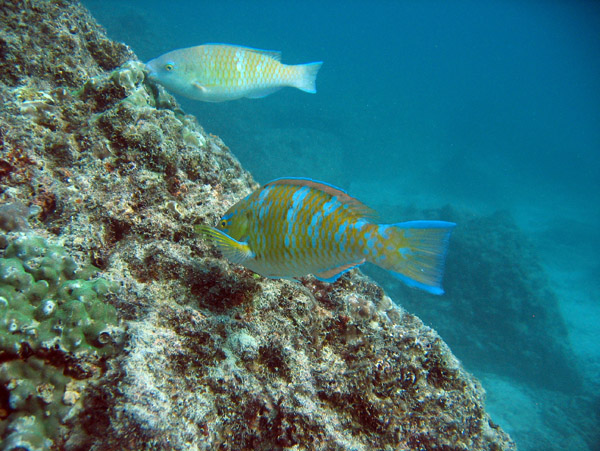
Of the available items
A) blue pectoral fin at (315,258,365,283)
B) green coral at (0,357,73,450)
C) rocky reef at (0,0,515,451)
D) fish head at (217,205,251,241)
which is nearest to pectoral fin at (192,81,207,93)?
rocky reef at (0,0,515,451)

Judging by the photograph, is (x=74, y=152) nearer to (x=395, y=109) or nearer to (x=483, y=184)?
(x=483, y=184)

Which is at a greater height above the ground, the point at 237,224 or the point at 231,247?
the point at 237,224

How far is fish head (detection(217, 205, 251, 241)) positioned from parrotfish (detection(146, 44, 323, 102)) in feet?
8.21

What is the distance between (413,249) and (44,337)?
2.20 metres

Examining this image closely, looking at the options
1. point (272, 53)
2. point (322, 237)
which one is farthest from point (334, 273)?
point (272, 53)

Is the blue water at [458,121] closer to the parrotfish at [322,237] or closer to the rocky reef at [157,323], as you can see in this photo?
the rocky reef at [157,323]

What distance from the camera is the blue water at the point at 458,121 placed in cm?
1816

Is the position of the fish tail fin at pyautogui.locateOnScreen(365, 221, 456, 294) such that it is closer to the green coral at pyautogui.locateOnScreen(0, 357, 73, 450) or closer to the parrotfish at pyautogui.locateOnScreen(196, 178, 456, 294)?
the parrotfish at pyautogui.locateOnScreen(196, 178, 456, 294)

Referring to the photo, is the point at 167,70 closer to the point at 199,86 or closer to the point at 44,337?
the point at 199,86

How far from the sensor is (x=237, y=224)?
1.96 meters

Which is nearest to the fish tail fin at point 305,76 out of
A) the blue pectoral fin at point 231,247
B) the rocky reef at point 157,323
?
the rocky reef at point 157,323

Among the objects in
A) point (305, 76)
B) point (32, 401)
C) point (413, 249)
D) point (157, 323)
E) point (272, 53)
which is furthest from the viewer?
point (305, 76)

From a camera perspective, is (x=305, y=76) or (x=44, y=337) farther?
(x=305, y=76)

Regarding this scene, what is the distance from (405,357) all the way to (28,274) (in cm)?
271
